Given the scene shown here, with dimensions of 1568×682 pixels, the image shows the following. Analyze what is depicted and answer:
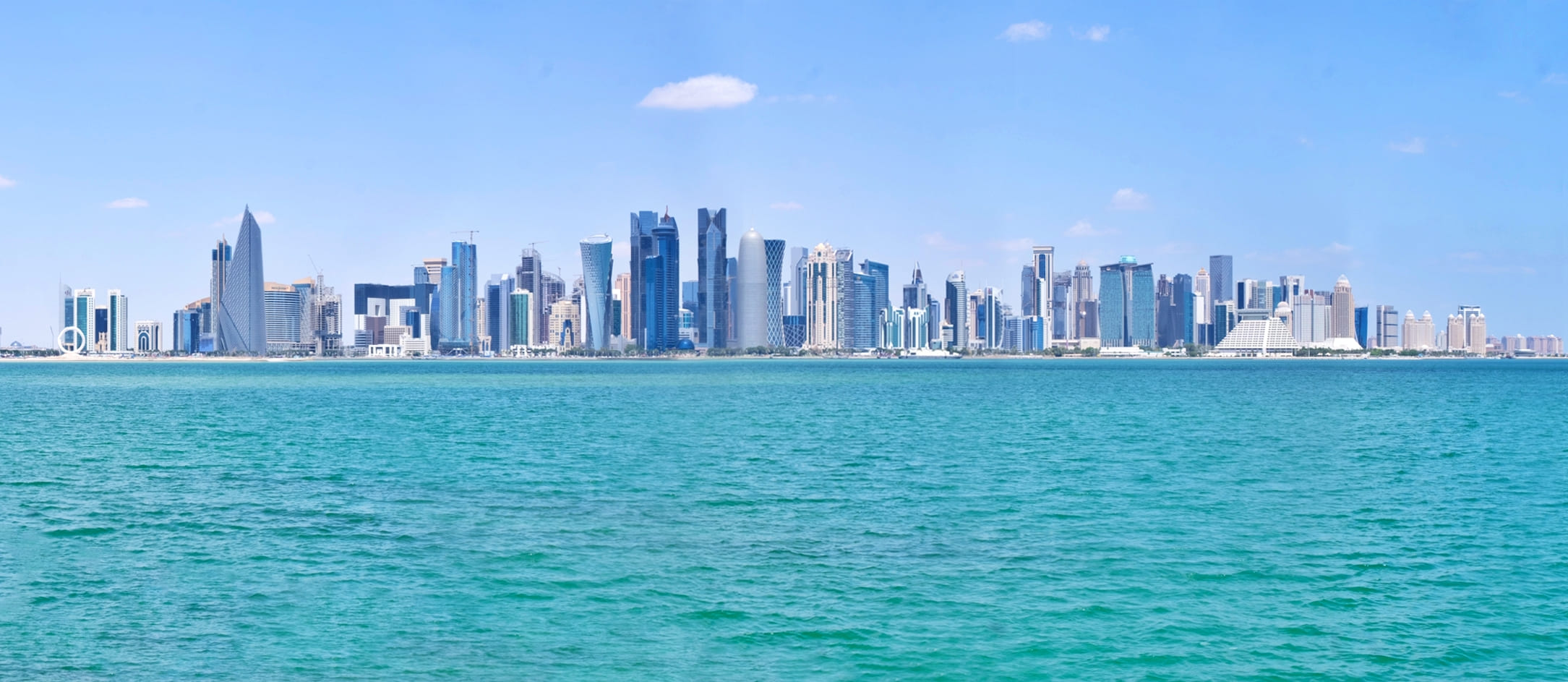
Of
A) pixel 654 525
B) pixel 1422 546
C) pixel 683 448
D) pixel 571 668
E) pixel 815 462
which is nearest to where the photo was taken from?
pixel 571 668

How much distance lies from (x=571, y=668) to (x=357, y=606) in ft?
18.9

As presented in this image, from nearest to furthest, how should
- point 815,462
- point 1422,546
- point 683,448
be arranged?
point 1422,546, point 815,462, point 683,448

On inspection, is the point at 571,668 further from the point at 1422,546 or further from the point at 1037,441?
the point at 1037,441

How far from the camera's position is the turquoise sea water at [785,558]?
18797mm

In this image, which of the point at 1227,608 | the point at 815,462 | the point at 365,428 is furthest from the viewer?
the point at 365,428

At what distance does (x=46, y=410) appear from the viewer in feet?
287

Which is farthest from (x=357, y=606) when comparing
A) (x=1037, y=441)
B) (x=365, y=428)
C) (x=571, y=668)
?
(x=365, y=428)

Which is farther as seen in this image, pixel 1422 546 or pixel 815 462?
pixel 815 462

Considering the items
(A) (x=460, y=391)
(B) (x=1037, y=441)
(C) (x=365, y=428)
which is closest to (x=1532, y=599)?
(B) (x=1037, y=441)

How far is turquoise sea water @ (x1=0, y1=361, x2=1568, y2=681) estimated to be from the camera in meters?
18.8

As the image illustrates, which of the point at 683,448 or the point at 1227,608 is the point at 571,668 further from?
the point at 683,448

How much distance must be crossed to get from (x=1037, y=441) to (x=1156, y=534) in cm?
2759

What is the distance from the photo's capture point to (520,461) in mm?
47344

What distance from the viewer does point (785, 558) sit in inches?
1028
